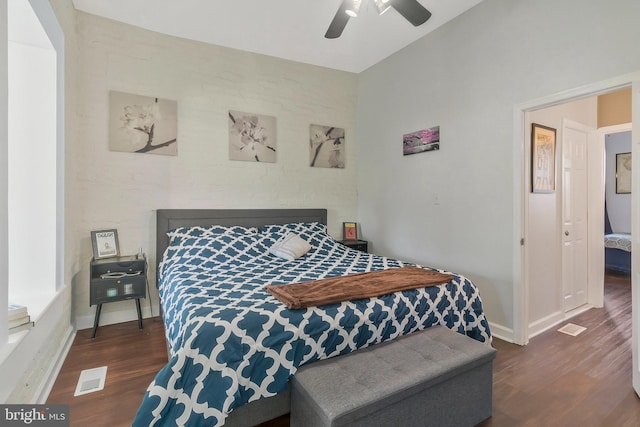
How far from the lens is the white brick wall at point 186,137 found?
306 centimetres

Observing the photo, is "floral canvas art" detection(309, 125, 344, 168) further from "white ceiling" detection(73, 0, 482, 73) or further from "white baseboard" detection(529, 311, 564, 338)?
"white baseboard" detection(529, 311, 564, 338)

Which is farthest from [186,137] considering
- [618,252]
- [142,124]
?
[618,252]

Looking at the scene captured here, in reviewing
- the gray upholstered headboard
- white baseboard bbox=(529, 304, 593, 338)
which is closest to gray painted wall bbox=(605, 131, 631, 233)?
white baseboard bbox=(529, 304, 593, 338)

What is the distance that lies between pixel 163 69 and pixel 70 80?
2.89ft

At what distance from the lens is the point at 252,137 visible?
379cm

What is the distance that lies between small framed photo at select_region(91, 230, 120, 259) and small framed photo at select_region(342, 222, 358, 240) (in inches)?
101

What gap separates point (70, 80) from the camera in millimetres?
2707

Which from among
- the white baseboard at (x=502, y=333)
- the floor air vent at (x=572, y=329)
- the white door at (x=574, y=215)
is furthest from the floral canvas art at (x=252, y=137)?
the floor air vent at (x=572, y=329)

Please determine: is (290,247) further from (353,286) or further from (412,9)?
(412,9)

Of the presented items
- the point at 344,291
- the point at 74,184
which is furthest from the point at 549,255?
the point at 74,184

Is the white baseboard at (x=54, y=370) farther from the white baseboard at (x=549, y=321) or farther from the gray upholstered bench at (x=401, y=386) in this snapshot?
the white baseboard at (x=549, y=321)

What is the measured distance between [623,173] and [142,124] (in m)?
7.75

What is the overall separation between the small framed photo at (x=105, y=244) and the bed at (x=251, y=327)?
635 millimetres

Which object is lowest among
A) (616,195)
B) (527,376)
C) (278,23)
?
(527,376)
